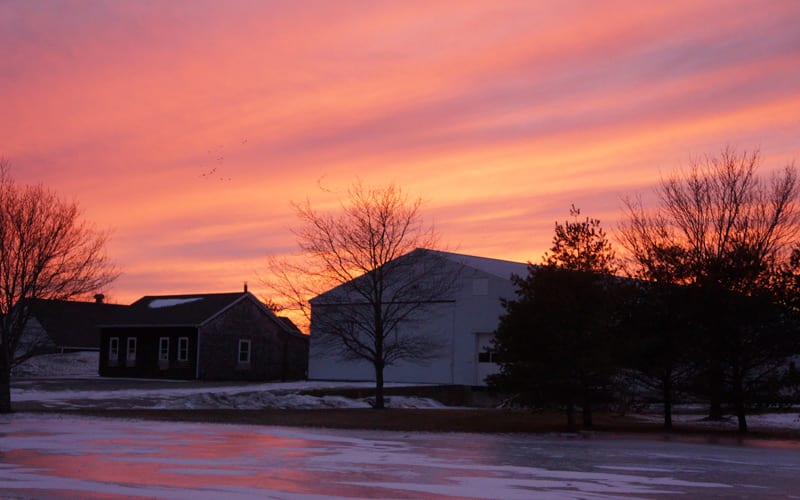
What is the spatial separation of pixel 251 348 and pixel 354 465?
42.0 meters

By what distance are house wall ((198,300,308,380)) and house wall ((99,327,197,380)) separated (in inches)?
41.5

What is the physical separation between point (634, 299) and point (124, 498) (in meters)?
21.8

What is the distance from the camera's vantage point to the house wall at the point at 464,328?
150 feet

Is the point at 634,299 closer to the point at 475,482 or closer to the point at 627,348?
the point at 627,348

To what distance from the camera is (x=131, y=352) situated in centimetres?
5688

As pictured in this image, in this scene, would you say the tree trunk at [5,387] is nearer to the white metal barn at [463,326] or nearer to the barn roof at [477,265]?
the barn roof at [477,265]

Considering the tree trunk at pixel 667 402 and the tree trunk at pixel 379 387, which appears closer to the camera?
the tree trunk at pixel 667 402

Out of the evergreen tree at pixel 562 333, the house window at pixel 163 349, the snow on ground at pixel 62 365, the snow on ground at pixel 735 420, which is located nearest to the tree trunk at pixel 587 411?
the evergreen tree at pixel 562 333

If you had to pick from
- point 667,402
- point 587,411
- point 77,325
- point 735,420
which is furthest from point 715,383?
point 77,325

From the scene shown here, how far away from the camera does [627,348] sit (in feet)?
91.2

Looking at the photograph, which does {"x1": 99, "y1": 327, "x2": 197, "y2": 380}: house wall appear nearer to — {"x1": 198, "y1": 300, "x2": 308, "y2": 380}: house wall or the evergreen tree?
{"x1": 198, "y1": 300, "x2": 308, "y2": 380}: house wall

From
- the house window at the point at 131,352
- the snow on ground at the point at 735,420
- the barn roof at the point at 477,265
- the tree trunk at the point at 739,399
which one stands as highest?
the barn roof at the point at 477,265

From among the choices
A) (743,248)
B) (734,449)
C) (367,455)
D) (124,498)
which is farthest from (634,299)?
(124,498)

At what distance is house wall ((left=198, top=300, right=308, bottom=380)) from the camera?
5416 centimetres
